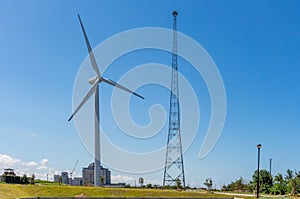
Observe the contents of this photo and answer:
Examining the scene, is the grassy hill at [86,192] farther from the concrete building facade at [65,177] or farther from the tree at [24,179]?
the concrete building facade at [65,177]

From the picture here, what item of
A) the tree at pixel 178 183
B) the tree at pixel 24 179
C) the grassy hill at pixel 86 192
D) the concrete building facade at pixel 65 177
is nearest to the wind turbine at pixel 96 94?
Result: the grassy hill at pixel 86 192

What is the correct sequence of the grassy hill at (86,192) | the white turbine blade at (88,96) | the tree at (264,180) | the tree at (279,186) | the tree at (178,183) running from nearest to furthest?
1. the grassy hill at (86,192)
2. the tree at (178,183)
3. the white turbine blade at (88,96)
4. the tree at (279,186)
5. the tree at (264,180)

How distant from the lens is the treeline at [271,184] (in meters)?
56.2

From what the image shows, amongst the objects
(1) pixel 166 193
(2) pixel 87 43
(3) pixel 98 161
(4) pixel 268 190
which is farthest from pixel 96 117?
(4) pixel 268 190

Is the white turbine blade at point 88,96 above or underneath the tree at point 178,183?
above

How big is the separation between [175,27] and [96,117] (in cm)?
1926

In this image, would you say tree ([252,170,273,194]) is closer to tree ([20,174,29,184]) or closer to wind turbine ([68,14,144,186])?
wind turbine ([68,14,144,186])

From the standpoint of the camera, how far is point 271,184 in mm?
68438

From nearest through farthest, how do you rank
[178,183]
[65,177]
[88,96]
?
[178,183], [88,96], [65,177]

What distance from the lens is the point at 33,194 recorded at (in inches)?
1781

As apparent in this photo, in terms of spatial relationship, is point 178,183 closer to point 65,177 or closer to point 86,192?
point 86,192

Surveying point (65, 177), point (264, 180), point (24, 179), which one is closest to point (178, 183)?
point (264, 180)

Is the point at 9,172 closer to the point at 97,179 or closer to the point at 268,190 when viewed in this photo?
the point at 97,179

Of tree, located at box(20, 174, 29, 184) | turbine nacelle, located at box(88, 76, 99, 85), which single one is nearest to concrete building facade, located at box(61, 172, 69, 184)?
tree, located at box(20, 174, 29, 184)
